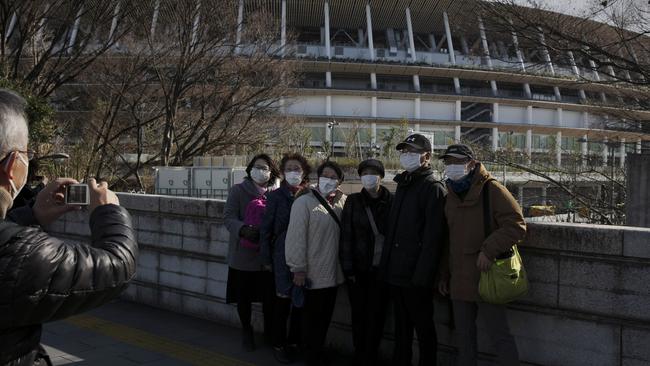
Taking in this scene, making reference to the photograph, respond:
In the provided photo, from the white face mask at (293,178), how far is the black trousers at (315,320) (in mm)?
1009

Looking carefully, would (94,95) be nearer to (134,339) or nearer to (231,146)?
(231,146)

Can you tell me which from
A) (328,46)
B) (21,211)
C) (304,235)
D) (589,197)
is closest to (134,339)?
(304,235)

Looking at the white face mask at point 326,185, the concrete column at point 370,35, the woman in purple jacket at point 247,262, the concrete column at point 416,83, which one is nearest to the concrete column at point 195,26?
the woman in purple jacket at point 247,262

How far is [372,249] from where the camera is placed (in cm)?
465

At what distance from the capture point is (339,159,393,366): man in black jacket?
4.65 meters

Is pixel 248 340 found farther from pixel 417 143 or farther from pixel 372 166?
pixel 417 143

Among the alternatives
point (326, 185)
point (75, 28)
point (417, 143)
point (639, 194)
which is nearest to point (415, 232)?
point (417, 143)

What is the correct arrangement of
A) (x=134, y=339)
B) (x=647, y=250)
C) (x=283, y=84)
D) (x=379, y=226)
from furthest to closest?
(x=283, y=84), (x=134, y=339), (x=379, y=226), (x=647, y=250)

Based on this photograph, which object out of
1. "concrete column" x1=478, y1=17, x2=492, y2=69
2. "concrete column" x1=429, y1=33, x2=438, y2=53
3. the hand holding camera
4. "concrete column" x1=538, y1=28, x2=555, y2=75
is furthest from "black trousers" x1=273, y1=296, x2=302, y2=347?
"concrete column" x1=429, y1=33, x2=438, y2=53

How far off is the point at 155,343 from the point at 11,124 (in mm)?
4215

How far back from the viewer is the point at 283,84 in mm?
20891

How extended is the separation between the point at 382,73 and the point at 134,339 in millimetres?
63336

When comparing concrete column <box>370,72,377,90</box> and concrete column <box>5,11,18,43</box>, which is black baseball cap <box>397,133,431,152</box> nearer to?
concrete column <box>5,11,18,43</box>

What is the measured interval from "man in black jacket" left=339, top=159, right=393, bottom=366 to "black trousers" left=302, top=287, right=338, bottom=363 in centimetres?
28
